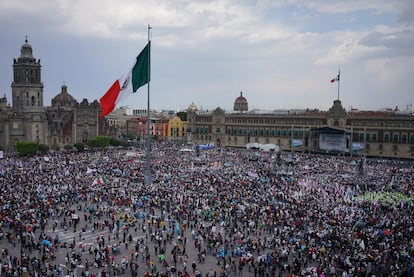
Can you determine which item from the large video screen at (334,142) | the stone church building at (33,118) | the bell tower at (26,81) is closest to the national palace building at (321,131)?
the large video screen at (334,142)

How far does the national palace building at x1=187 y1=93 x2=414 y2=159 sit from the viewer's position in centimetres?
6669

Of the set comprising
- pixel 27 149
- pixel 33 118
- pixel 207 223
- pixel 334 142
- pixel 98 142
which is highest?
pixel 33 118

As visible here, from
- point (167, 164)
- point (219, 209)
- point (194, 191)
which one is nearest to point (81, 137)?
point (167, 164)

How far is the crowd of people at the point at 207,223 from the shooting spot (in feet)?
66.2

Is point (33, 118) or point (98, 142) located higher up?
point (33, 118)

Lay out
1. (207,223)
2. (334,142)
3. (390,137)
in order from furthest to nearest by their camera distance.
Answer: (334,142) < (390,137) < (207,223)

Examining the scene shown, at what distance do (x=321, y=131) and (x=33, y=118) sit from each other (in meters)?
48.5

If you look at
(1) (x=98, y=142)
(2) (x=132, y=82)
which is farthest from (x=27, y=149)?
(2) (x=132, y=82)

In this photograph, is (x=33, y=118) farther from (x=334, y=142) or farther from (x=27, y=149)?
(x=334, y=142)

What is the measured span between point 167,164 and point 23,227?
26.2m

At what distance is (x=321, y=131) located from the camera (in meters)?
71.4

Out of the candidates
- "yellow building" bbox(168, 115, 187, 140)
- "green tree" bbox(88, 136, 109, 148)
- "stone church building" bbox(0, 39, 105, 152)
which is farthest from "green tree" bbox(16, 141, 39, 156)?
"yellow building" bbox(168, 115, 187, 140)

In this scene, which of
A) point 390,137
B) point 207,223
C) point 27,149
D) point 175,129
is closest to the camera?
point 207,223

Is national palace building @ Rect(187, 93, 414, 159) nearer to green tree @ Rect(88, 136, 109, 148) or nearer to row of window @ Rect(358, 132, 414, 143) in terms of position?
row of window @ Rect(358, 132, 414, 143)
